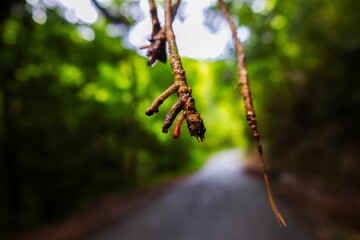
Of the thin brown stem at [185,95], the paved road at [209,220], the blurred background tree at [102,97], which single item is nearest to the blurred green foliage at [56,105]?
the blurred background tree at [102,97]

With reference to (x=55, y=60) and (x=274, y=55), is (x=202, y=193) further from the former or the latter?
(x=55, y=60)

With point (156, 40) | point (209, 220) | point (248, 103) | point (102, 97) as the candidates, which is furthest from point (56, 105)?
point (248, 103)

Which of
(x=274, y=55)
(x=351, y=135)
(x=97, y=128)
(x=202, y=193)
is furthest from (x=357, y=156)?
Result: (x=97, y=128)

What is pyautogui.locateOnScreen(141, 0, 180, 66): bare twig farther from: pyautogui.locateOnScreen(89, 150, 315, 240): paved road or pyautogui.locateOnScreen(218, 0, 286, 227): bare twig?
pyautogui.locateOnScreen(89, 150, 315, 240): paved road

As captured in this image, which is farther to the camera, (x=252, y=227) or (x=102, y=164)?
(x=102, y=164)

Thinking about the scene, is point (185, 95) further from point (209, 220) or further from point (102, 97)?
point (209, 220)

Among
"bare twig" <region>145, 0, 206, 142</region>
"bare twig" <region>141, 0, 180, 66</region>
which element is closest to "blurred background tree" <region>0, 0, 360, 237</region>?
"bare twig" <region>141, 0, 180, 66</region>
